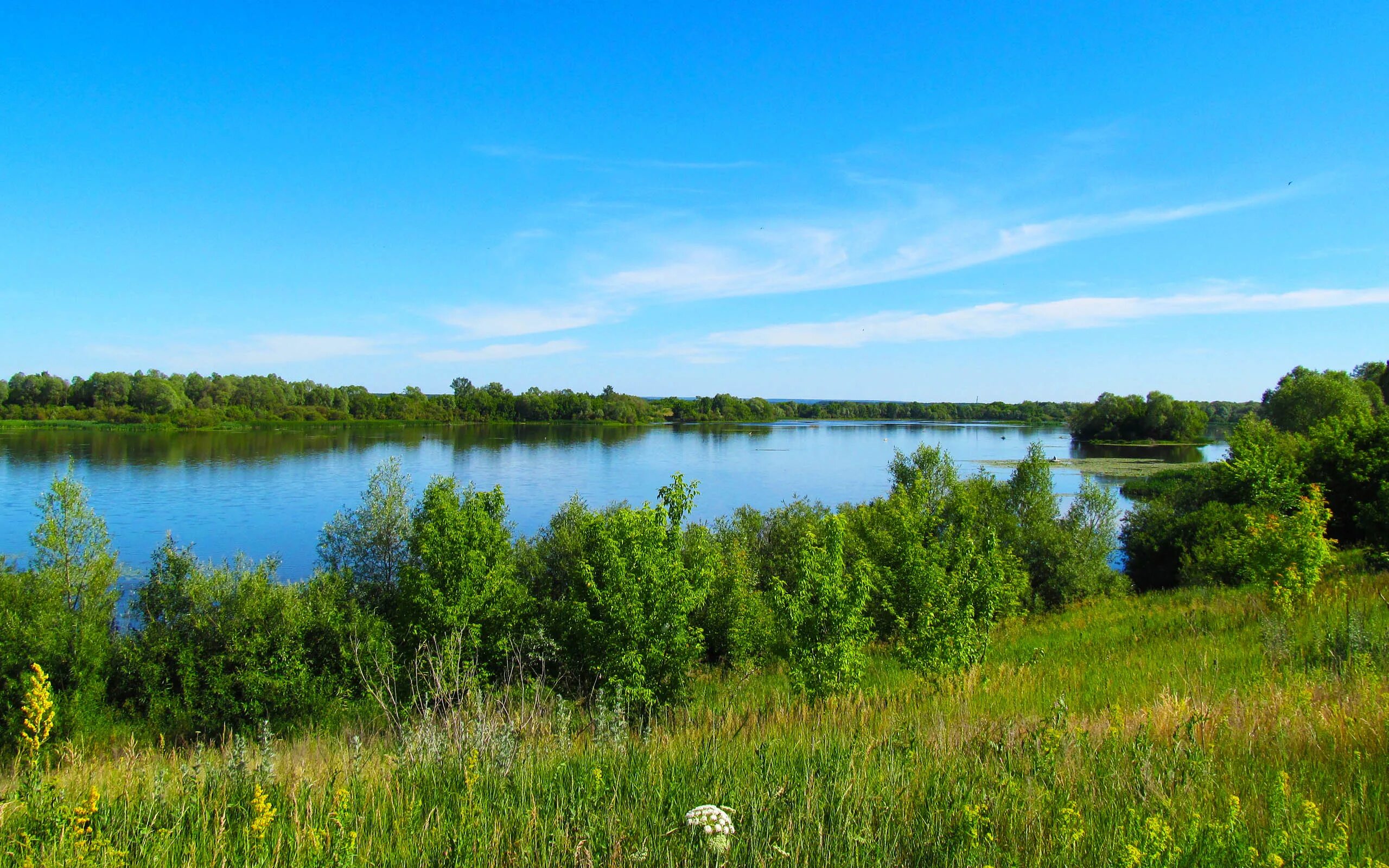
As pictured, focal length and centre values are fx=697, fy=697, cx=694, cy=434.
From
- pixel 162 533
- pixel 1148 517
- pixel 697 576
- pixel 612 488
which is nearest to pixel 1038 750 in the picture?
pixel 697 576

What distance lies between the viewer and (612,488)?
6134cm

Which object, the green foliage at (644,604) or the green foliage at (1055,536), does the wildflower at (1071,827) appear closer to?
the green foliage at (644,604)

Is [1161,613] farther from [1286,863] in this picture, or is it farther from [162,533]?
[162,533]

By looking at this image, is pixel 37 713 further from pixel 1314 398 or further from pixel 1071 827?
pixel 1314 398

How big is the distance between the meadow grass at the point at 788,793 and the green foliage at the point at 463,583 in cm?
1867

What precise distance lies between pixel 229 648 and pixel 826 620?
73.6ft

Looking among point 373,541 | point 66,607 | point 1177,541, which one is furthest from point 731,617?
point 1177,541

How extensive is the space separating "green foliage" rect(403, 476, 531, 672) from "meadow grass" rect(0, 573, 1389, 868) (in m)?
18.7

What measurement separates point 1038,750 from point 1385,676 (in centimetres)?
429

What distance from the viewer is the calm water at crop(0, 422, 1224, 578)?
44875mm

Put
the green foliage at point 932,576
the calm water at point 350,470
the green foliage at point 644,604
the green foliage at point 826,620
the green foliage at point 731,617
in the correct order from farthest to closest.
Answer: the calm water at point 350,470 < the green foliage at point 731,617 < the green foliage at point 644,604 < the green foliage at point 826,620 < the green foliage at point 932,576

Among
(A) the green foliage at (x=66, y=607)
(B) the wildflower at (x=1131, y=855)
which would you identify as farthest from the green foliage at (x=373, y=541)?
(B) the wildflower at (x=1131, y=855)

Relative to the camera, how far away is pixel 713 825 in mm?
2566

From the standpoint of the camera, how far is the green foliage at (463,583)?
22938 millimetres
